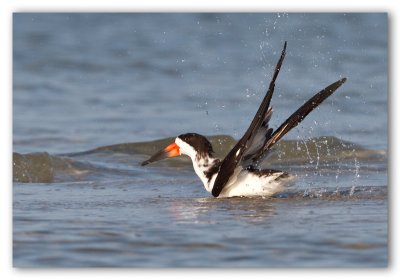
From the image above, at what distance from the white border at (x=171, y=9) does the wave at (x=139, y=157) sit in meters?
2.96

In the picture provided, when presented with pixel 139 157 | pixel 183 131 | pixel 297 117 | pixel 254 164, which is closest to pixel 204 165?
pixel 254 164

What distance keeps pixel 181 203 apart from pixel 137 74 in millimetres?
7407

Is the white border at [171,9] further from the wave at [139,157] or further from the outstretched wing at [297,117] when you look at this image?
the wave at [139,157]

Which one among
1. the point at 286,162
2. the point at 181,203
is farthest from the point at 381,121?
the point at 181,203

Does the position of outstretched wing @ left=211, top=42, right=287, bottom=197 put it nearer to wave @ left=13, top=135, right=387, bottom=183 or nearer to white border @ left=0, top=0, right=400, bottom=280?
white border @ left=0, top=0, right=400, bottom=280

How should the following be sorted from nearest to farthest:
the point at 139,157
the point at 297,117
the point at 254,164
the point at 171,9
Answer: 1. the point at 171,9
2. the point at 297,117
3. the point at 254,164
4. the point at 139,157

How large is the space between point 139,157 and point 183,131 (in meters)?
0.96

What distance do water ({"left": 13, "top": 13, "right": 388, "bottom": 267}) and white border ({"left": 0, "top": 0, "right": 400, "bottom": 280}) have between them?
0.44 feet

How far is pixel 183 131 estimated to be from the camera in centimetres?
1220

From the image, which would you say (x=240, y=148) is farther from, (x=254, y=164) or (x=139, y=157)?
(x=139, y=157)

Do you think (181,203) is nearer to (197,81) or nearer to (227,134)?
(227,134)

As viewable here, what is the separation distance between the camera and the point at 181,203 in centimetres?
872

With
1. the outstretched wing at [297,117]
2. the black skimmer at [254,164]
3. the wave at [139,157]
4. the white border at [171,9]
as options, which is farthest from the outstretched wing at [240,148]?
the wave at [139,157]

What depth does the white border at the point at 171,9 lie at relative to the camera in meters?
6.36
